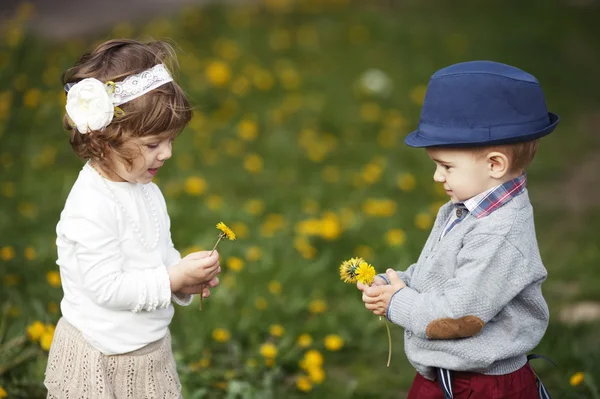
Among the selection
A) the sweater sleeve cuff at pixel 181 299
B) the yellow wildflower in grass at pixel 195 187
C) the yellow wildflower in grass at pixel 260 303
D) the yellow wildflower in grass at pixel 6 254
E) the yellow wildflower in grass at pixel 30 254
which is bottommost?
the yellow wildflower in grass at pixel 260 303

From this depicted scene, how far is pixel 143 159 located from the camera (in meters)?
2.08

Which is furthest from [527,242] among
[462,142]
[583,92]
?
[583,92]

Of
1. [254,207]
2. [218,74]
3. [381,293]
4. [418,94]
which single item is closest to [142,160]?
[381,293]

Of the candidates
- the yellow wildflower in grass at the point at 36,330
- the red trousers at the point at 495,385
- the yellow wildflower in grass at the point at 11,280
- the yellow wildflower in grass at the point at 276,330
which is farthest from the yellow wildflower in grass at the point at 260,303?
the red trousers at the point at 495,385

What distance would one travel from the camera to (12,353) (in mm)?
2820

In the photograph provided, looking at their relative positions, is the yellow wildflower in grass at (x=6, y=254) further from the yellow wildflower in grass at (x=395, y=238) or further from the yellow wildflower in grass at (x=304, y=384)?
the yellow wildflower in grass at (x=395, y=238)

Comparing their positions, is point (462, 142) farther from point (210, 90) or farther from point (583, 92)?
point (583, 92)

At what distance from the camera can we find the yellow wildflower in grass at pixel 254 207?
4316 millimetres

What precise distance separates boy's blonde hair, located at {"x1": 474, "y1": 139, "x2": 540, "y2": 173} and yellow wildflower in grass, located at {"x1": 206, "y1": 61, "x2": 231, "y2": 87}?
13.2 feet

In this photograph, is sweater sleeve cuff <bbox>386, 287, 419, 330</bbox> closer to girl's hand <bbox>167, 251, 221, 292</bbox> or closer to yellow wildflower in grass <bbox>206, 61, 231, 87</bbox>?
girl's hand <bbox>167, 251, 221, 292</bbox>

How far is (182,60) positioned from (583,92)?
3658 millimetres

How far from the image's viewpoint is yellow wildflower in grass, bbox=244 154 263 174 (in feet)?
16.3

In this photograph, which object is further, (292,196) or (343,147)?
(343,147)

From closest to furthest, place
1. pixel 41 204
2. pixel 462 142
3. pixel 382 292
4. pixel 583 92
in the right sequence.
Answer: pixel 462 142, pixel 382 292, pixel 41 204, pixel 583 92
